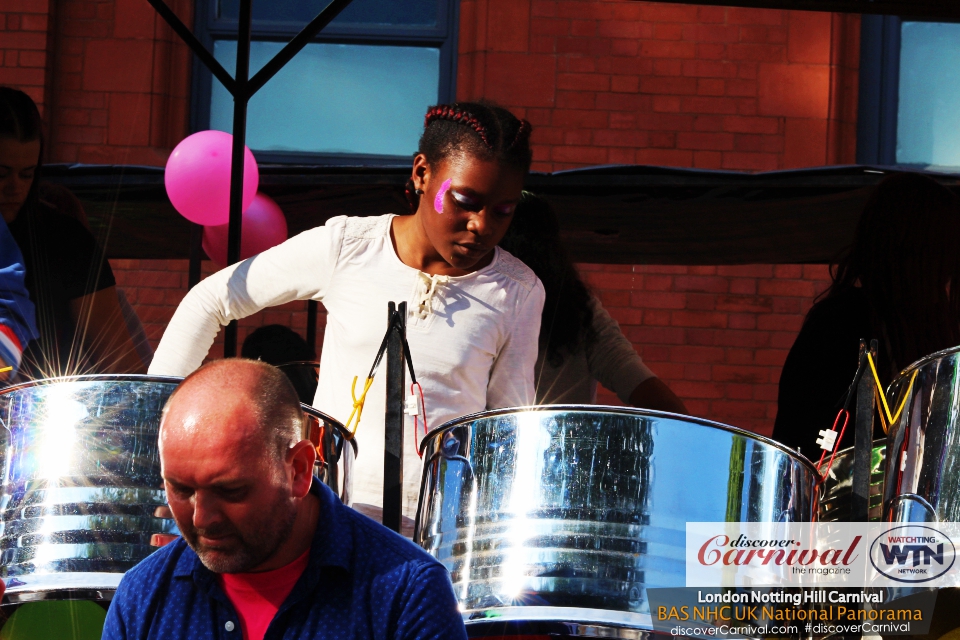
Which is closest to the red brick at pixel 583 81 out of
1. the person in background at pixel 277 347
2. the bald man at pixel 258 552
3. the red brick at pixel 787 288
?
the red brick at pixel 787 288

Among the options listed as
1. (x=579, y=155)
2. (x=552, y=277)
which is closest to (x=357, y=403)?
(x=552, y=277)

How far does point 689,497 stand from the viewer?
1683 millimetres

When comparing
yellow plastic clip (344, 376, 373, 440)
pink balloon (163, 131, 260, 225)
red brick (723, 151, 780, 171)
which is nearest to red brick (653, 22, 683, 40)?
red brick (723, 151, 780, 171)

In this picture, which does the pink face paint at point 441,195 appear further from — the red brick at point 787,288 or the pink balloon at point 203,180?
the red brick at point 787,288

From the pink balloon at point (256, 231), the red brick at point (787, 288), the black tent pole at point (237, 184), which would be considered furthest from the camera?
the red brick at point (787, 288)

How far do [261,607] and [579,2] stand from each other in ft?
11.2

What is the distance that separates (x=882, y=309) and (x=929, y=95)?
2507 millimetres

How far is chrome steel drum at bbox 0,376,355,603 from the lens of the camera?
1.61 meters

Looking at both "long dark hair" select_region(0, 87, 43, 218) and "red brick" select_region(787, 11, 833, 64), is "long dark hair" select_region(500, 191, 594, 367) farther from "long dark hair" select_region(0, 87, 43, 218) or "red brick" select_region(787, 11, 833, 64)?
"red brick" select_region(787, 11, 833, 64)

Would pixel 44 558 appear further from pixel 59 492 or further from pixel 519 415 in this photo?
pixel 519 415

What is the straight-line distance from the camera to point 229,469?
1.16 metres

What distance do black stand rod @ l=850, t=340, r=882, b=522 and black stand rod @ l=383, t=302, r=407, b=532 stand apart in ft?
2.28

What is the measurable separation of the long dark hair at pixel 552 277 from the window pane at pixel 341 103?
5.97 ft

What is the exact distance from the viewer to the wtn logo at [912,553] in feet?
5.70
